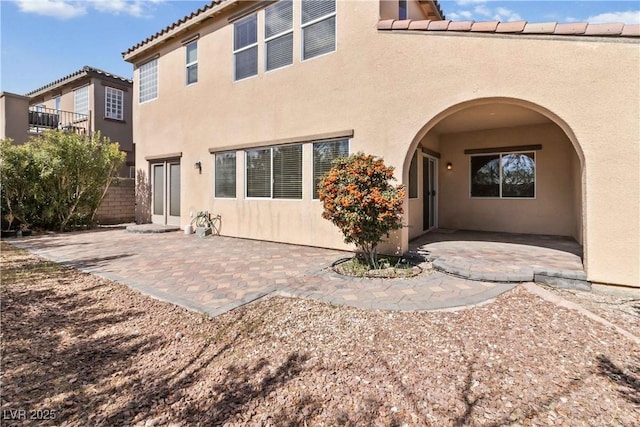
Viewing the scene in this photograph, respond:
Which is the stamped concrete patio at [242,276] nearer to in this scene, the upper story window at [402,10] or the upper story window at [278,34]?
the upper story window at [278,34]

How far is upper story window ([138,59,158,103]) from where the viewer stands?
14586 mm

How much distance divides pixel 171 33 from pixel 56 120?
455 inches

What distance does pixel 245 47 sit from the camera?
1099 cm

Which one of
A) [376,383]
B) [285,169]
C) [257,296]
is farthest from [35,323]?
[285,169]

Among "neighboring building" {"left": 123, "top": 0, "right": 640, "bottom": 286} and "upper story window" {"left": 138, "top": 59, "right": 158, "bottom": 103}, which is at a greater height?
"upper story window" {"left": 138, "top": 59, "right": 158, "bottom": 103}

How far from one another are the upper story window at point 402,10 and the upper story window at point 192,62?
7.92 m

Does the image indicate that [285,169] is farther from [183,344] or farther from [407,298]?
[183,344]

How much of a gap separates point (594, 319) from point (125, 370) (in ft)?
19.3

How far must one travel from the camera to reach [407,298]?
5090 mm

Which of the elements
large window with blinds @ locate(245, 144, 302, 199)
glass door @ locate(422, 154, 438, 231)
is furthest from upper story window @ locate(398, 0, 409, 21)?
large window with blinds @ locate(245, 144, 302, 199)

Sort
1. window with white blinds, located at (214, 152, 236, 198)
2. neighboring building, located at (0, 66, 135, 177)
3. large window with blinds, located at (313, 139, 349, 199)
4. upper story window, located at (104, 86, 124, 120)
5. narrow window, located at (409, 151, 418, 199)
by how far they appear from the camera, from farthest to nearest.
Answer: upper story window, located at (104, 86, 124, 120), neighboring building, located at (0, 66, 135, 177), window with white blinds, located at (214, 152, 236, 198), narrow window, located at (409, 151, 418, 199), large window with blinds, located at (313, 139, 349, 199)

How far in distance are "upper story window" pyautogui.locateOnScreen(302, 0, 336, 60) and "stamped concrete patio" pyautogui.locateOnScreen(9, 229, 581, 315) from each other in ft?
19.1

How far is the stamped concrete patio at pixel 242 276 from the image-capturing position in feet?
16.7

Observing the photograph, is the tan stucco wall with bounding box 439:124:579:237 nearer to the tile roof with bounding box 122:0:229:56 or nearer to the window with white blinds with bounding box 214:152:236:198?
the window with white blinds with bounding box 214:152:236:198
